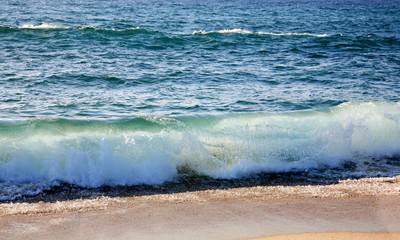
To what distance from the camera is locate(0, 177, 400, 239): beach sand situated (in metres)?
4.03

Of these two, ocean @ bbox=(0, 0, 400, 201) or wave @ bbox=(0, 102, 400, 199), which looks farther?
ocean @ bbox=(0, 0, 400, 201)

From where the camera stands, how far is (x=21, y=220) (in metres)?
4.23

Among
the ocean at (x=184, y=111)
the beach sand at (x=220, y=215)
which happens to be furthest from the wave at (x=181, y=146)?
the beach sand at (x=220, y=215)

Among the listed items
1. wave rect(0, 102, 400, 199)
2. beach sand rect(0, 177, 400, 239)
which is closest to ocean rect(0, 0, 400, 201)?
wave rect(0, 102, 400, 199)

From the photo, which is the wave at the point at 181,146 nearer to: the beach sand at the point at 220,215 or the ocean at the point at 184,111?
the ocean at the point at 184,111

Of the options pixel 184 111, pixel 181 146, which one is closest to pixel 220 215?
pixel 181 146

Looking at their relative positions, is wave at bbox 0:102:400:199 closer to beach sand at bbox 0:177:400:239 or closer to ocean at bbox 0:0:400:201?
ocean at bbox 0:0:400:201

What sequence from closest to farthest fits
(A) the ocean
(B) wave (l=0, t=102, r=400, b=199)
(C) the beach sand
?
1. (C) the beach sand
2. (B) wave (l=0, t=102, r=400, b=199)
3. (A) the ocean

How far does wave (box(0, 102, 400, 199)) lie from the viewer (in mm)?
5566

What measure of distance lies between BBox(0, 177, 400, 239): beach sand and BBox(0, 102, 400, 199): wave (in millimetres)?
746

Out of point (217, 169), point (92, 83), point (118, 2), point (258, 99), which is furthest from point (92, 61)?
point (118, 2)

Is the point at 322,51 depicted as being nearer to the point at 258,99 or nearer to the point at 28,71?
the point at 258,99

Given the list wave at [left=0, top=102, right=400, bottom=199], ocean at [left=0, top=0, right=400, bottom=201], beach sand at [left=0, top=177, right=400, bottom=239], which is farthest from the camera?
ocean at [left=0, top=0, right=400, bottom=201]

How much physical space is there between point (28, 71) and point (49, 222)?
7.87 meters
